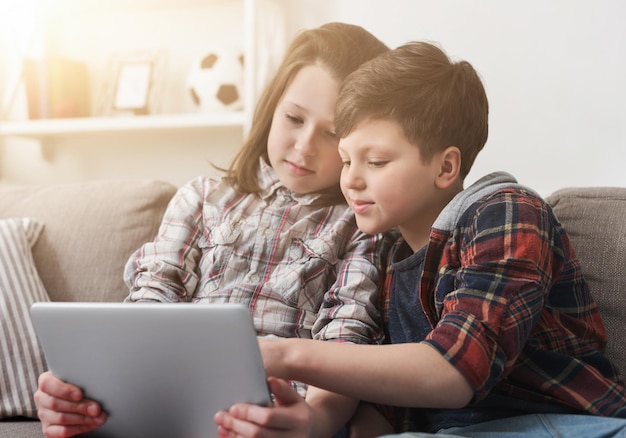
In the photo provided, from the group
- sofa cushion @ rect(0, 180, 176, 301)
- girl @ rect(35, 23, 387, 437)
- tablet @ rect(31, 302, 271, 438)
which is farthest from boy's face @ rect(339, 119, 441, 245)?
sofa cushion @ rect(0, 180, 176, 301)

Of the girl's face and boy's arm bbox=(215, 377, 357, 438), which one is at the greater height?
the girl's face

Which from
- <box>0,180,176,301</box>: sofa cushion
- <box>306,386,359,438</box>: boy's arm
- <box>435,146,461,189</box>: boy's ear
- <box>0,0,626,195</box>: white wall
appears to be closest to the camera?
<box>306,386,359,438</box>: boy's arm

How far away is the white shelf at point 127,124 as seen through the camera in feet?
6.53

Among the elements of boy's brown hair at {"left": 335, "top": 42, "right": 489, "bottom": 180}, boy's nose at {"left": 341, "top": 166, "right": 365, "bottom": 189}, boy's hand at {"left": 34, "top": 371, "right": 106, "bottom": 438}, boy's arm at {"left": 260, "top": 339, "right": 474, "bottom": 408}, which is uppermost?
boy's brown hair at {"left": 335, "top": 42, "right": 489, "bottom": 180}

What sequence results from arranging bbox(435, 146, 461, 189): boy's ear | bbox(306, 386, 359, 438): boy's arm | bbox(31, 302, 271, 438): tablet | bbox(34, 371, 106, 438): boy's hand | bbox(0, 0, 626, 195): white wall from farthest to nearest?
bbox(0, 0, 626, 195): white wall
bbox(435, 146, 461, 189): boy's ear
bbox(306, 386, 359, 438): boy's arm
bbox(34, 371, 106, 438): boy's hand
bbox(31, 302, 271, 438): tablet

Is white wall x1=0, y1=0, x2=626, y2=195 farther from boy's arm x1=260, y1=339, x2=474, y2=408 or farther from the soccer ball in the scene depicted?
boy's arm x1=260, y1=339, x2=474, y2=408

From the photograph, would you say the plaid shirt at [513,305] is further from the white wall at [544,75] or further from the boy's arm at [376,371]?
the white wall at [544,75]

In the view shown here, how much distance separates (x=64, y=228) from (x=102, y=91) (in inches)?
36.1

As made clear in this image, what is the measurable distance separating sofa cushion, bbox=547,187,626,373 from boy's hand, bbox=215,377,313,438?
58 centimetres

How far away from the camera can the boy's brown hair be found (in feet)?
3.44

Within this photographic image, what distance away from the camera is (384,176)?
3.43ft

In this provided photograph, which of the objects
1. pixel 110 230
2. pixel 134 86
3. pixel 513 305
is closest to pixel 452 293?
pixel 513 305

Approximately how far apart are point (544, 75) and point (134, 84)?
1242 millimetres

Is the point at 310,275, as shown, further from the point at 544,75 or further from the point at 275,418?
the point at 544,75
